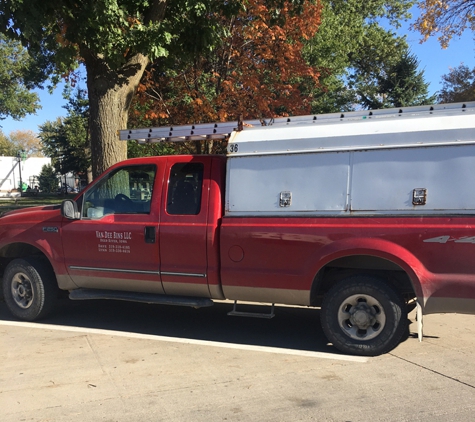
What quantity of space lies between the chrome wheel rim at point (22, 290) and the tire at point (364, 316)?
3.70 m

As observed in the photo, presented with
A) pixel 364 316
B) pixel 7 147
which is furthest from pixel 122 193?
pixel 7 147

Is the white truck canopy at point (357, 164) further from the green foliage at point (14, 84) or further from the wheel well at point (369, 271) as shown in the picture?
the green foliage at point (14, 84)

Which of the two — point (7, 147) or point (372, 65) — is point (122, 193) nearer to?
point (372, 65)

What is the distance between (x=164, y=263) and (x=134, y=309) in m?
1.80

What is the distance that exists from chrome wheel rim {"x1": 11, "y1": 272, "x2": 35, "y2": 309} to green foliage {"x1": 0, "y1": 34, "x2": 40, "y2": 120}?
2477 centimetres

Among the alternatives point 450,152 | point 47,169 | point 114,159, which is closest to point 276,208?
point 450,152

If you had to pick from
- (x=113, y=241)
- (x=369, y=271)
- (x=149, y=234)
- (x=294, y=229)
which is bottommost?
(x=369, y=271)

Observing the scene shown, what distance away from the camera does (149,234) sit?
5551 mm

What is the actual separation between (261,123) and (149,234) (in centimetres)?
179

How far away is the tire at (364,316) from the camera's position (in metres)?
4.78

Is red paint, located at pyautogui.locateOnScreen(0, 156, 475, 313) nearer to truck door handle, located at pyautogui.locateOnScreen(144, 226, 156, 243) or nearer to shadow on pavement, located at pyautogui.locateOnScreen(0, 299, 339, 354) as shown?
truck door handle, located at pyautogui.locateOnScreen(144, 226, 156, 243)

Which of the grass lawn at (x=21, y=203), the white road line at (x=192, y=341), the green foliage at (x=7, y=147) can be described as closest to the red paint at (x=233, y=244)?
the white road line at (x=192, y=341)

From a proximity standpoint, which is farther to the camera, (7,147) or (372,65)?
(7,147)

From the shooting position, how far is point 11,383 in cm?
436
